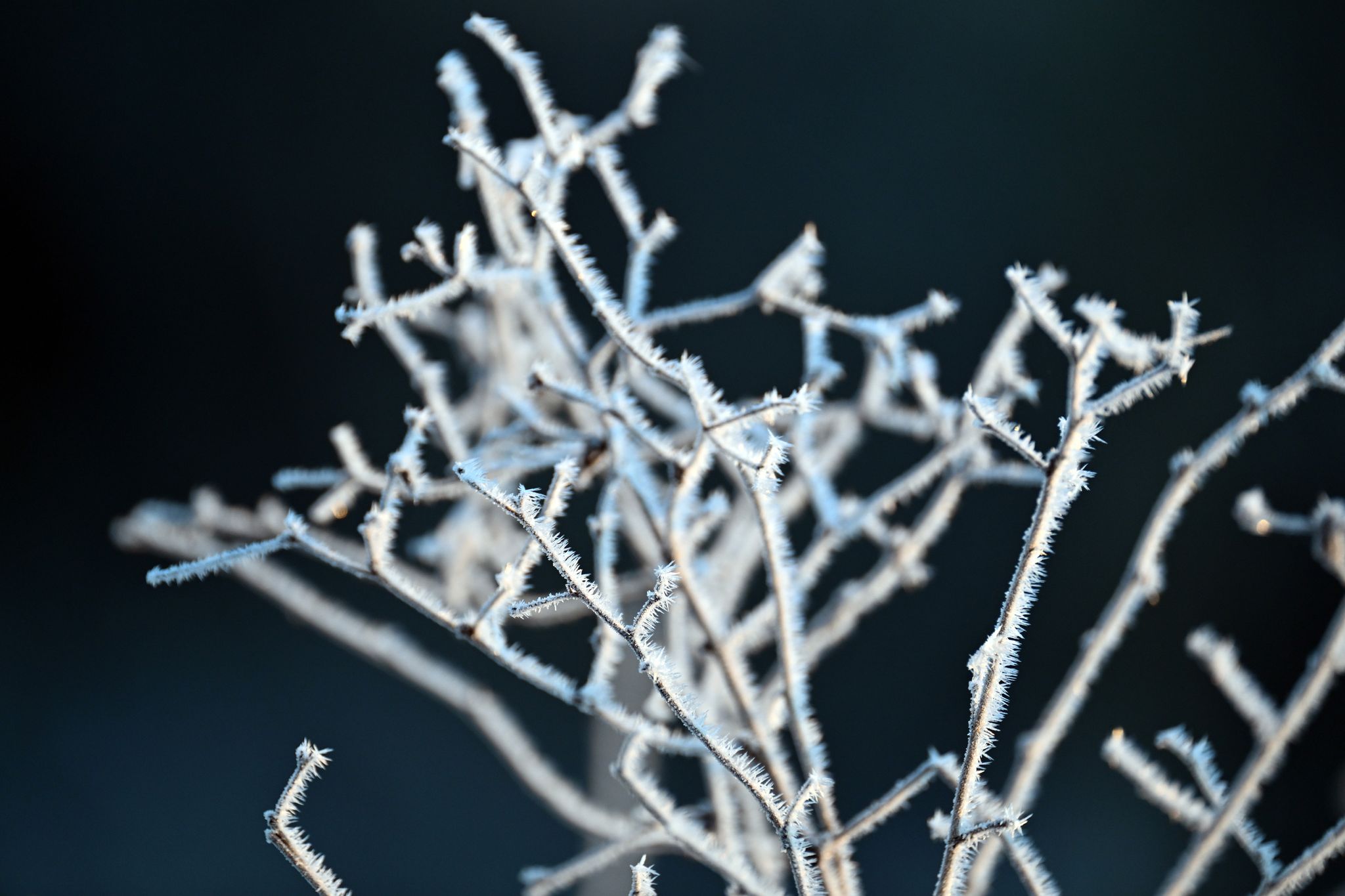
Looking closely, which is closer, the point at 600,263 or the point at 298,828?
the point at 298,828

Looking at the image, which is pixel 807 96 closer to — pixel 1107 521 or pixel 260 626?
pixel 1107 521

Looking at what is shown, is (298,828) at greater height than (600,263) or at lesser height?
lesser

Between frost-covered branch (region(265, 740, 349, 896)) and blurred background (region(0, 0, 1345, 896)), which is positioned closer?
frost-covered branch (region(265, 740, 349, 896))

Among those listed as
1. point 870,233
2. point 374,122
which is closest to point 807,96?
point 870,233

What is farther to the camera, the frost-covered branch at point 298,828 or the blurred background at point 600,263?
the blurred background at point 600,263

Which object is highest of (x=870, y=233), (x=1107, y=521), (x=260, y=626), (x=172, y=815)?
(x=870, y=233)

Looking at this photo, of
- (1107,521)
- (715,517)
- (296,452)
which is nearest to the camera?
(715,517)

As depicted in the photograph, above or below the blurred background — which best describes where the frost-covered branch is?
below

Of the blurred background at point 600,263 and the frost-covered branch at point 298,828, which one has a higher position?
the blurred background at point 600,263
